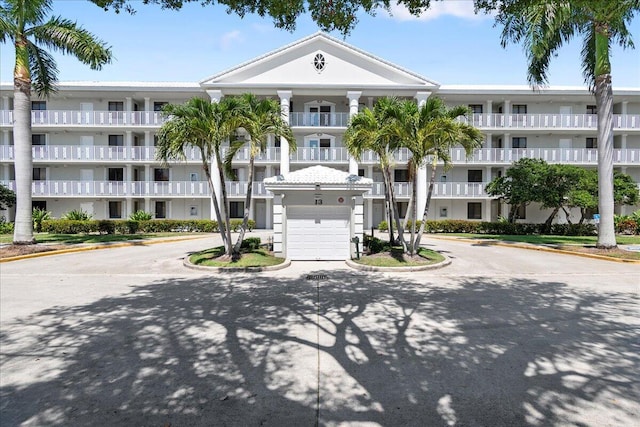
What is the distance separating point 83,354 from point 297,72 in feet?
87.8

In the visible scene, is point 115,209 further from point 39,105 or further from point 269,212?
point 269,212

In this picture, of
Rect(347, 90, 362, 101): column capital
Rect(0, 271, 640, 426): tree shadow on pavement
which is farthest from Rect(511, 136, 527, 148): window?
Rect(0, 271, 640, 426): tree shadow on pavement

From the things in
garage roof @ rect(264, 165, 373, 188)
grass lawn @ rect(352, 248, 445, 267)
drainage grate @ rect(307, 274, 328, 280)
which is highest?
garage roof @ rect(264, 165, 373, 188)

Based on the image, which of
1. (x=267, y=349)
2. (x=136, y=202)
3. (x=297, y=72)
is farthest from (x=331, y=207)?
(x=136, y=202)

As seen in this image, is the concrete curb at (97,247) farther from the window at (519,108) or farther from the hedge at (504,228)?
the window at (519,108)

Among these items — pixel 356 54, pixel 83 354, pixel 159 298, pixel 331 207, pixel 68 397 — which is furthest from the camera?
pixel 356 54

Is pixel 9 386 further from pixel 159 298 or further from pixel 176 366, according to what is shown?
pixel 159 298

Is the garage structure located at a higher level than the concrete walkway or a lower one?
higher

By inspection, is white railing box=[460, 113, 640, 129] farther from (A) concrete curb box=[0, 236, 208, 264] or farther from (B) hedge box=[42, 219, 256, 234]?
(A) concrete curb box=[0, 236, 208, 264]

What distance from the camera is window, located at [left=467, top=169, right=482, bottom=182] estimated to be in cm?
3225

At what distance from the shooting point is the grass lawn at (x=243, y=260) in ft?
42.2

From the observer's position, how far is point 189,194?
29.7 metres

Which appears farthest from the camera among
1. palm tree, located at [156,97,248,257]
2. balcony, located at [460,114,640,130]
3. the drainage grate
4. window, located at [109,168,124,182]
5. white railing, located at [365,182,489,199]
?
window, located at [109,168,124,182]

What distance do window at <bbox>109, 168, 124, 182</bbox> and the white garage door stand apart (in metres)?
23.1
